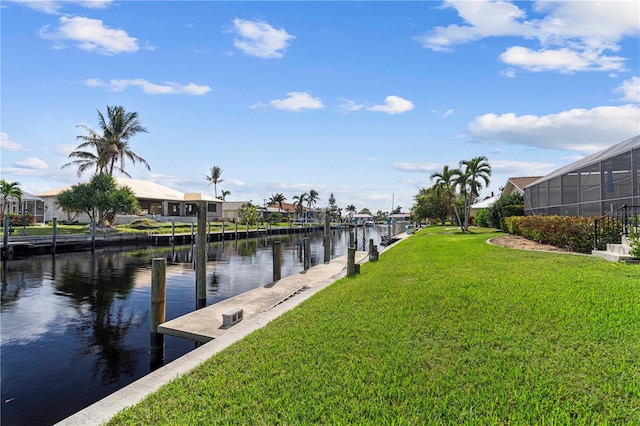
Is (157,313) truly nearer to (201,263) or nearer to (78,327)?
(201,263)

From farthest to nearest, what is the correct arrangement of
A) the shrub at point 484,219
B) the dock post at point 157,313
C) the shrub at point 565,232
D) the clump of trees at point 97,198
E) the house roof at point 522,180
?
the clump of trees at point 97,198
the shrub at point 484,219
the house roof at point 522,180
the shrub at point 565,232
the dock post at point 157,313

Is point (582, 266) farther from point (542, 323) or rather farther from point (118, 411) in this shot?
point (118, 411)

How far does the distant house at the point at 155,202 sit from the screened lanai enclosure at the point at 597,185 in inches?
1981

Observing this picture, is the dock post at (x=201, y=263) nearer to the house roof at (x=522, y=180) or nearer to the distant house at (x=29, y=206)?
the house roof at (x=522, y=180)

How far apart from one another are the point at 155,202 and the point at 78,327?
57983 mm

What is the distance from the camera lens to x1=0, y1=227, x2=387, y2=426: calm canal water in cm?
771

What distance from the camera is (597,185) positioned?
17688mm

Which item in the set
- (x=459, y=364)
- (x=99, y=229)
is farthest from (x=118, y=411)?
(x=99, y=229)

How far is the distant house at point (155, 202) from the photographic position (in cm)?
5797

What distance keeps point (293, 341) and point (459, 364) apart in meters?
2.49

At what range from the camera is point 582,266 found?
35.6 feet

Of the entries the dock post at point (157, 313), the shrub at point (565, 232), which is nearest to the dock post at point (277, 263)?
the dock post at point (157, 313)

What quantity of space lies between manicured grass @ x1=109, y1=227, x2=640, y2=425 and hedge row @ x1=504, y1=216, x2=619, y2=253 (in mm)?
6124

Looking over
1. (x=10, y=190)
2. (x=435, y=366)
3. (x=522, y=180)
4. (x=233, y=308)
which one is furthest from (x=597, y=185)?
(x=10, y=190)
